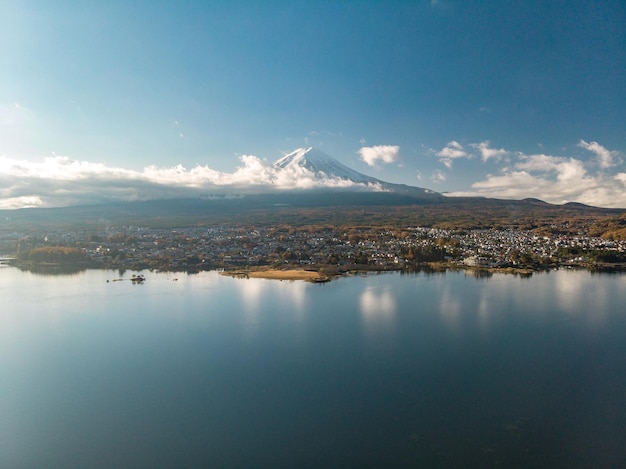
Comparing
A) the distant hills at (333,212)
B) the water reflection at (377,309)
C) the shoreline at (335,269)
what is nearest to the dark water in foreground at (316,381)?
the water reflection at (377,309)

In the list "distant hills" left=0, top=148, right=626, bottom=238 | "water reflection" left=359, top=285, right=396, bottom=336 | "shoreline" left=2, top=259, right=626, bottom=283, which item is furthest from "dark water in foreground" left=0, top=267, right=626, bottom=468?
"distant hills" left=0, top=148, right=626, bottom=238

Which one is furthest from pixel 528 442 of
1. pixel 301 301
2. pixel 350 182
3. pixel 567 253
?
pixel 350 182

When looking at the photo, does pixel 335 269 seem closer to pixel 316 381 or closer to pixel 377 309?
pixel 377 309

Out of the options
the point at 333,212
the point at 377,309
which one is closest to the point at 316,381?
the point at 377,309

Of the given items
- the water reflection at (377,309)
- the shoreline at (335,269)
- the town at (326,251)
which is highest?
the town at (326,251)

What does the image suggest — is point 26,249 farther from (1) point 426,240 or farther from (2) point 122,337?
(1) point 426,240

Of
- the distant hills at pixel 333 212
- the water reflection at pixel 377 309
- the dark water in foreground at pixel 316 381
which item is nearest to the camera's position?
the dark water in foreground at pixel 316 381

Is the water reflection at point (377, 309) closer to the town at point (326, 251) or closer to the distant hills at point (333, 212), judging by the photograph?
the town at point (326, 251)
